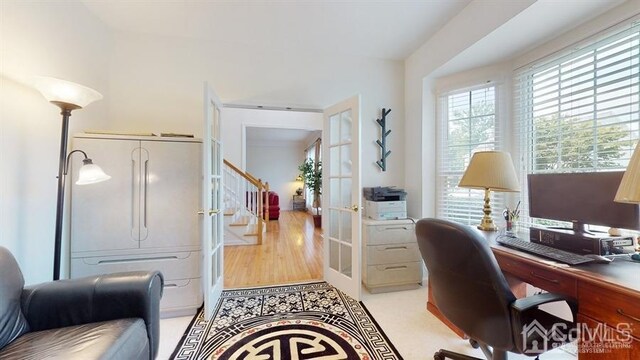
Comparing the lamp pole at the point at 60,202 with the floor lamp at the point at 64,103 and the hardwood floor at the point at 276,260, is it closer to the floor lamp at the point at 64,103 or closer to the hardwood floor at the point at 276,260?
the floor lamp at the point at 64,103

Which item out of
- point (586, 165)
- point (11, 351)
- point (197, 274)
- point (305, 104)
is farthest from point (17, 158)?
point (586, 165)

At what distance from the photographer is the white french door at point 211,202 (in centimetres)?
203

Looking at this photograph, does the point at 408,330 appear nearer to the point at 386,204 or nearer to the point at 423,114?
the point at 386,204

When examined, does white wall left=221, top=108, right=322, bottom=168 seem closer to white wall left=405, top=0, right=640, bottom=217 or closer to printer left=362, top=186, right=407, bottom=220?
white wall left=405, top=0, right=640, bottom=217

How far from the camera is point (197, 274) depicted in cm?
221

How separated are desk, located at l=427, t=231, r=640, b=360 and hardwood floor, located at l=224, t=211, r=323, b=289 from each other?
6.92 ft

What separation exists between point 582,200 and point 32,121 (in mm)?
3417

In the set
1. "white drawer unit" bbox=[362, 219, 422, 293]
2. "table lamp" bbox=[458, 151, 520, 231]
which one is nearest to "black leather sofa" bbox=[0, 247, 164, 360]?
"white drawer unit" bbox=[362, 219, 422, 293]

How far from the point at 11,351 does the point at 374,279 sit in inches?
94.4

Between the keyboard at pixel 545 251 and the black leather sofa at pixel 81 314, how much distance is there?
213 centimetres

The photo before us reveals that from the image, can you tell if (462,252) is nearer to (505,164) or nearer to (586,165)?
(505,164)

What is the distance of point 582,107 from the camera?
1.79 m

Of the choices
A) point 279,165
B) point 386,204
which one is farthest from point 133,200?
point 279,165

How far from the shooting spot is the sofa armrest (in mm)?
1282
